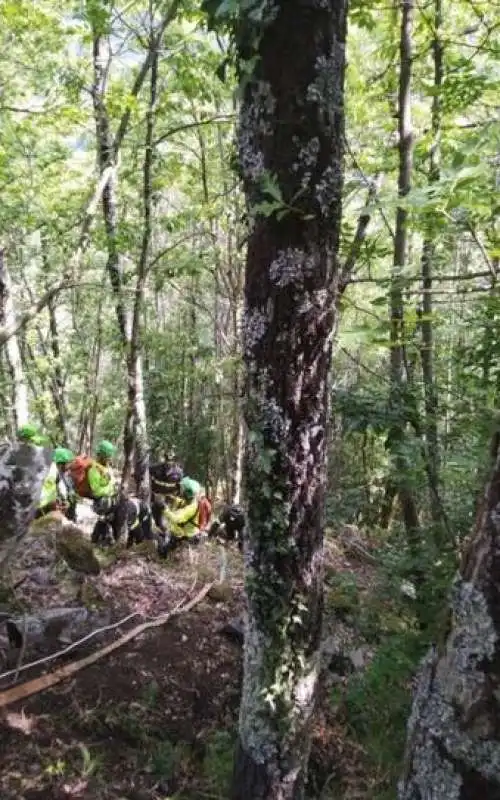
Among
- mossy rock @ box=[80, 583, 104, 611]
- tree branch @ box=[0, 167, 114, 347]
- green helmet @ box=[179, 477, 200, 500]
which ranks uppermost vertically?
tree branch @ box=[0, 167, 114, 347]

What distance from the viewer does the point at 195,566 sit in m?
8.10

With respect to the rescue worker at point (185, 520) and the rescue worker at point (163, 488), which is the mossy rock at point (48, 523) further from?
the rescue worker at point (185, 520)

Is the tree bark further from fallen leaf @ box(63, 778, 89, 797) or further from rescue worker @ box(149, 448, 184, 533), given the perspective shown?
rescue worker @ box(149, 448, 184, 533)

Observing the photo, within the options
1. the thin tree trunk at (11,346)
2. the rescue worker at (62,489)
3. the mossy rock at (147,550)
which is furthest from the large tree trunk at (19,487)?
the thin tree trunk at (11,346)

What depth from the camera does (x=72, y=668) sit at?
17.4 feet

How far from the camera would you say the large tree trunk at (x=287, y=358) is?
271cm

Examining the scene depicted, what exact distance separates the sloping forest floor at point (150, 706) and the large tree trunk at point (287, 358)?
136 centimetres

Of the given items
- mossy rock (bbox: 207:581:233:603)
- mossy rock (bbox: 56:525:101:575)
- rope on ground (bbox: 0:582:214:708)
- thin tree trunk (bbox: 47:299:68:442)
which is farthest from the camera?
thin tree trunk (bbox: 47:299:68:442)

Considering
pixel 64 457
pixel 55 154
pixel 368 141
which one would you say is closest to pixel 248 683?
pixel 64 457

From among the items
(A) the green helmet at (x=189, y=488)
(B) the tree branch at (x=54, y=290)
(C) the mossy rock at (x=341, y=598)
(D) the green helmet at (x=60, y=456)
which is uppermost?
(B) the tree branch at (x=54, y=290)

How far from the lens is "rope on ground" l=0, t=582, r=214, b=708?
4.78m

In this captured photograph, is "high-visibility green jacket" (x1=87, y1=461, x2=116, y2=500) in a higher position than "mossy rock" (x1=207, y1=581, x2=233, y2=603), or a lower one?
higher

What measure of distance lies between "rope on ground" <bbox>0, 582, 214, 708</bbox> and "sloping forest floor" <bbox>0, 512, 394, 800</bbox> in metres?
0.06

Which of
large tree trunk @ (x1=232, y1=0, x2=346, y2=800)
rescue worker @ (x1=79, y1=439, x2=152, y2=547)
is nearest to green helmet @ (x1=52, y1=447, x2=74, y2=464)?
rescue worker @ (x1=79, y1=439, x2=152, y2=547)
